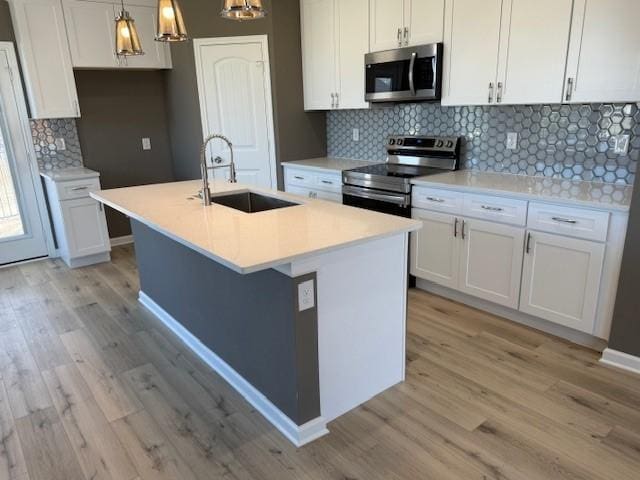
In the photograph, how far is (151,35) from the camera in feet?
15.8

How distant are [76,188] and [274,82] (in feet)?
7.01

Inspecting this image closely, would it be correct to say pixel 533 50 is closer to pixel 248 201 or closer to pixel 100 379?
pixel 248 201

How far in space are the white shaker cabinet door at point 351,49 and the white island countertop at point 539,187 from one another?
3.84 ft

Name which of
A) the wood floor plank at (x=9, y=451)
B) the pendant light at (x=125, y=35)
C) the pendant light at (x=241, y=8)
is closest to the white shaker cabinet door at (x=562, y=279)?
the pendant light at (x=241, y=8)

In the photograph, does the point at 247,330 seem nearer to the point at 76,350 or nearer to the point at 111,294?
the point at 76,350

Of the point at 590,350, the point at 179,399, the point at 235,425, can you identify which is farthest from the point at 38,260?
the point at 590,350

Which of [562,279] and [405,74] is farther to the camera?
[405,74]

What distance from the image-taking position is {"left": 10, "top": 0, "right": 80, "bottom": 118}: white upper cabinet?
412 centimetres

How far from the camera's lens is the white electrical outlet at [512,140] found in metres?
3.40

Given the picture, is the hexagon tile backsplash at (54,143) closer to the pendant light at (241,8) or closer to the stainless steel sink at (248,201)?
the stainless steel sink at (248,201)

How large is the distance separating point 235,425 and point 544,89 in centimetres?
265

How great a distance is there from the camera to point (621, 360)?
8.40 feet

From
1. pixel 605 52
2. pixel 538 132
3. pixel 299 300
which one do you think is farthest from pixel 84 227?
pixel 605 52

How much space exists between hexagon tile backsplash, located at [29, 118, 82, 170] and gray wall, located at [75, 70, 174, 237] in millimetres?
86
